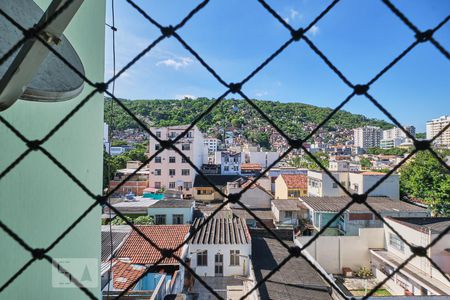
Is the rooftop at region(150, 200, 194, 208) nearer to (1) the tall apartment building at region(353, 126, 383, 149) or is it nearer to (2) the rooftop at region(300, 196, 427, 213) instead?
(2) the rooftop at region(300, 196, 427, 213)

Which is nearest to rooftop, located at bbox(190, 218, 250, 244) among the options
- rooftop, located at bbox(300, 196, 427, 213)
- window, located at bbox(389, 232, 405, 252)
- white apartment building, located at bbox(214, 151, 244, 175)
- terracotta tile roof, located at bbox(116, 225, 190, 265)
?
terracotta tile roof, located at bbox(116, 225, 190, 265)

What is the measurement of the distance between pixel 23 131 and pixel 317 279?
6.12m

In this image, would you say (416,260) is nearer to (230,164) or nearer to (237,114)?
Answer: (230,164)

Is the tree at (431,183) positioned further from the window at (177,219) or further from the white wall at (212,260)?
the window at (177,219)

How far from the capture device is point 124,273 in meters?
5.07

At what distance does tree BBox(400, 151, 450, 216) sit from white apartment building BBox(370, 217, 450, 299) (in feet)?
15.1

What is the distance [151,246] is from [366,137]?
64.3m

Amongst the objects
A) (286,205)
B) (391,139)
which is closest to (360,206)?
(286,205)

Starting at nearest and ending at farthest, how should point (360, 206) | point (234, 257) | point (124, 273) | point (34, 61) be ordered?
point (34, 61) → point (124, 273) → point (234, 257) → point (360, 206)

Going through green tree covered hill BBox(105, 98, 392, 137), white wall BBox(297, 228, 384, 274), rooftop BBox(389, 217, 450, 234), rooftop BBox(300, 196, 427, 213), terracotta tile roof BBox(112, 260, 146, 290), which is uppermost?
green tree covered hill BBox(105, 98, 392, 137)

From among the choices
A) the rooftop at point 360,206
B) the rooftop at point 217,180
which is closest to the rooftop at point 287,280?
the rooftop at point 360,206

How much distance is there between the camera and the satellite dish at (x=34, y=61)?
26.2 inches

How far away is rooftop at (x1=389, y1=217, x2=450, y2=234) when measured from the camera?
7.22m

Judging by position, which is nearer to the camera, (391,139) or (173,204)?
(173,204)
